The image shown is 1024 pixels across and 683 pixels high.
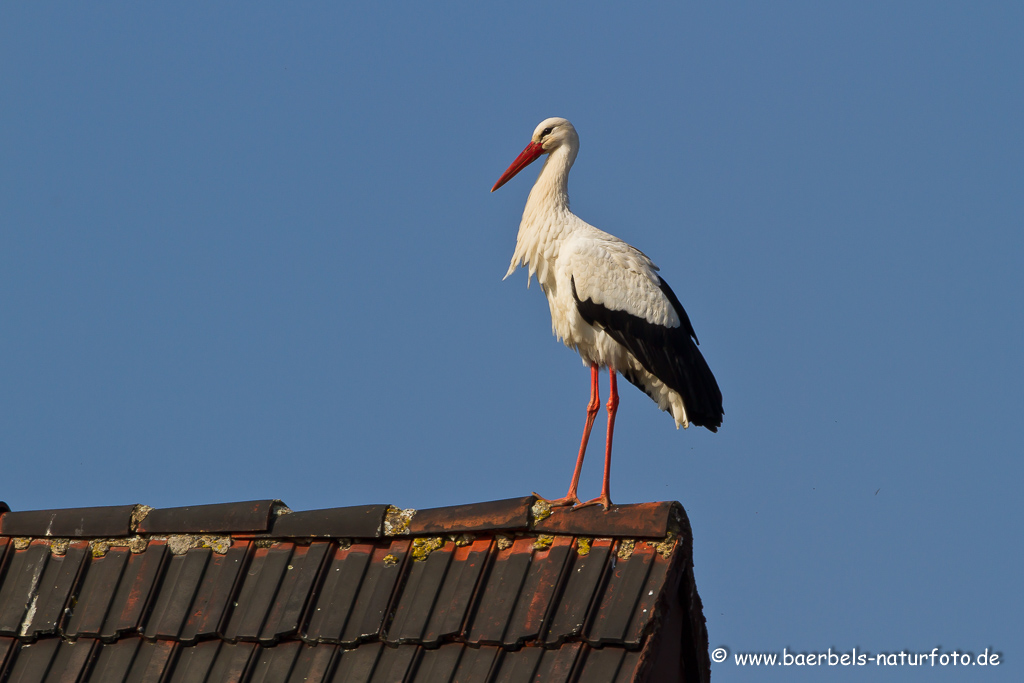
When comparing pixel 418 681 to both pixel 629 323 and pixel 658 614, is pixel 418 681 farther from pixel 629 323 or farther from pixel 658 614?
pixel 629 323

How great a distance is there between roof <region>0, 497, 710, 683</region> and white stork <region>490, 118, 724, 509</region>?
210 centimetres

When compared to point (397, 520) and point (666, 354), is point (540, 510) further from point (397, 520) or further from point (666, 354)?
point (666, 354)

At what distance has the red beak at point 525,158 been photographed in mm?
7031

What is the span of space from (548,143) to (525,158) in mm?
185

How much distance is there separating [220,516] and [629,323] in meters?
2.59

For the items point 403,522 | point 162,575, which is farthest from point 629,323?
point 162,575

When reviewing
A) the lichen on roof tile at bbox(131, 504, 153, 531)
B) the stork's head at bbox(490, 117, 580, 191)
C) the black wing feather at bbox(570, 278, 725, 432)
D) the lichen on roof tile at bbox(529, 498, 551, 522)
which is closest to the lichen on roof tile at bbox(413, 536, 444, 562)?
the lichen on roof tile at bbox(529, 498, 551, 522)

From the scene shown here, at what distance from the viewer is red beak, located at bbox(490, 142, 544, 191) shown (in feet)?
23.1

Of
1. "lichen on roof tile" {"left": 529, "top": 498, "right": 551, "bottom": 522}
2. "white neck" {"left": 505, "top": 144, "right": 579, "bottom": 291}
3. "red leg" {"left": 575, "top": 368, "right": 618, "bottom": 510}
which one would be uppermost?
"white neck" {"left": 505, "top": 144, "right": 579, "bottom": 291}

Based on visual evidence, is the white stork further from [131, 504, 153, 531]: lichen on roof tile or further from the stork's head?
[131, 504, 153, 531]: lichen on roof tile

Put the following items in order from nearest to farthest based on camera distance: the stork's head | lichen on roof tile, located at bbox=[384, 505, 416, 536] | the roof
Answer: the roof → lichen on roof tile, located at bbox=[384, 505, 416, 536] → the stork's head

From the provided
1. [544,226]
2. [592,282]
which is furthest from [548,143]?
[592,282]

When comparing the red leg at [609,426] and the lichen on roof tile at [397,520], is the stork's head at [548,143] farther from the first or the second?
the lichen on roof tile at [397,520]

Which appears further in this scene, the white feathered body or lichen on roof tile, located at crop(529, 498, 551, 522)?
the white feathered body
